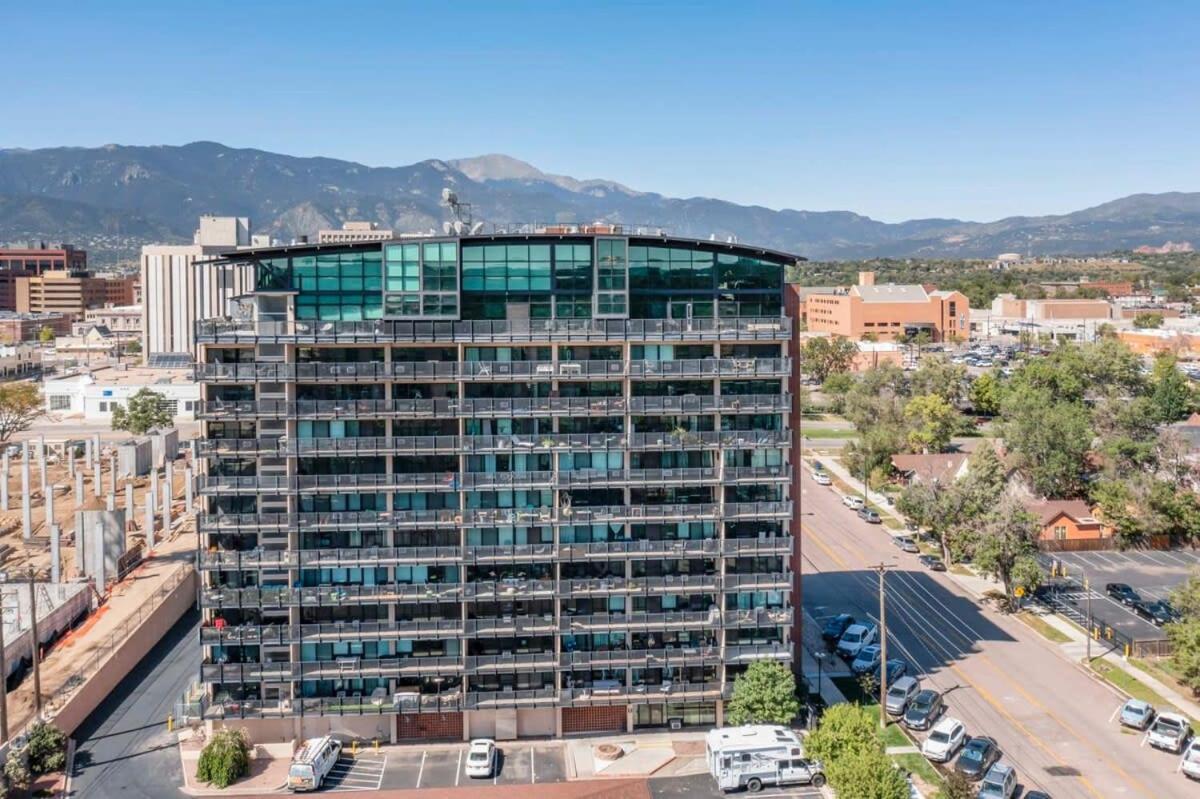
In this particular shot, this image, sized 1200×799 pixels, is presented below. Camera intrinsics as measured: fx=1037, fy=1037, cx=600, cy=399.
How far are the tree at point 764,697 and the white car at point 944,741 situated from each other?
595 cm

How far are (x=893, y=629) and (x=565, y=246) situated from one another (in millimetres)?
32114

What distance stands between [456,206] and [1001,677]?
36.8 meters

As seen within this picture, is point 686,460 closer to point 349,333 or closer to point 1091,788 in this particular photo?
point 349,333

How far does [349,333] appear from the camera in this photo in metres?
43.7

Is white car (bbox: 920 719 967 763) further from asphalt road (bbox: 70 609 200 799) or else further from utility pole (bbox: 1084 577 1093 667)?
asphalt road (bbox: 70 609 200 799)

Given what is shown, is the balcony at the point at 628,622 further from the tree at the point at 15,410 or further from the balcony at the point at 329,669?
the tree at the point at 15,410

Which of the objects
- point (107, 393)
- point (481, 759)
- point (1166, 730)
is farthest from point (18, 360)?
point (1166, 730)

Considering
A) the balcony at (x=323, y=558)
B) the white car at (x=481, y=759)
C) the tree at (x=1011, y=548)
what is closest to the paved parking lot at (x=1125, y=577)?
the tree at (x=1011, y=548)

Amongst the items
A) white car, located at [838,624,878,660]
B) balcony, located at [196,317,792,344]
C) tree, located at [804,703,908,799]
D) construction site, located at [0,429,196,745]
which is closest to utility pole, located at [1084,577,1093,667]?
white car, located at [838,624,878,660]

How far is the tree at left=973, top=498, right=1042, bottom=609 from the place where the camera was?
6431cm

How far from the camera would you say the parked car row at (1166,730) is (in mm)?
43000

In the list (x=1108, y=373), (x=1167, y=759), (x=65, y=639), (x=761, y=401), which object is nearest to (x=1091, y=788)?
(x=1167, y=759)

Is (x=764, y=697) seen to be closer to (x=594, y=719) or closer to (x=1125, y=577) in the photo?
(x=594, y=719)

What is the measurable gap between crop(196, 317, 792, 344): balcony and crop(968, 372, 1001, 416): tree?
9807 cm
